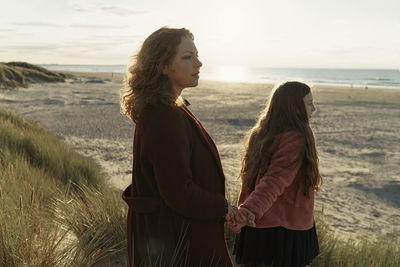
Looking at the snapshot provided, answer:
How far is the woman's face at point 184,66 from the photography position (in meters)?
1.91

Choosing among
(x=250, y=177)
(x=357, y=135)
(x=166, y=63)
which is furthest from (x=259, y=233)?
(x=357, y=135)

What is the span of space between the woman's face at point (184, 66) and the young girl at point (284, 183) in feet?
2.32

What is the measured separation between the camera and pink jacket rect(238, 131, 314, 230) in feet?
7.26

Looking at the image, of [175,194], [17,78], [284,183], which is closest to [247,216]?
[284,183]

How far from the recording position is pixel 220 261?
194 cm

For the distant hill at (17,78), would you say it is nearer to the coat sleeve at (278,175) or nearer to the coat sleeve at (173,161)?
the coat sleeve at (278,175)

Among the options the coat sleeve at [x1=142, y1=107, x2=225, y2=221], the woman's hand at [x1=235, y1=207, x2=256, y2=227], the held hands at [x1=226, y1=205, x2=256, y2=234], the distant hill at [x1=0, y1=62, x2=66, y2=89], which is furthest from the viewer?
the distant hill at [x1=0, y1=62, x2=66, y2=89]

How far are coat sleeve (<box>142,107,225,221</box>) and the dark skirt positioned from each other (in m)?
0.75

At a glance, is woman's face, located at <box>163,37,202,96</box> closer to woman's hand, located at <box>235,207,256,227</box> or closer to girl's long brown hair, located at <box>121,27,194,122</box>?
girl's long brown hair, located at <box>121,27,194,122</box>

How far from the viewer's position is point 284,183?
2229 mm

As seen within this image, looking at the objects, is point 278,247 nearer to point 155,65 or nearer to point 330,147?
point 155,65

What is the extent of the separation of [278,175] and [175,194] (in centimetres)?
77

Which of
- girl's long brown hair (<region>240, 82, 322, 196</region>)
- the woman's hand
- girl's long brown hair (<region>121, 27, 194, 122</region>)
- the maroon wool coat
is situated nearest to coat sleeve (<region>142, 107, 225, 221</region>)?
the maroon wool coat

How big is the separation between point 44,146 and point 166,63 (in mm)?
4685
